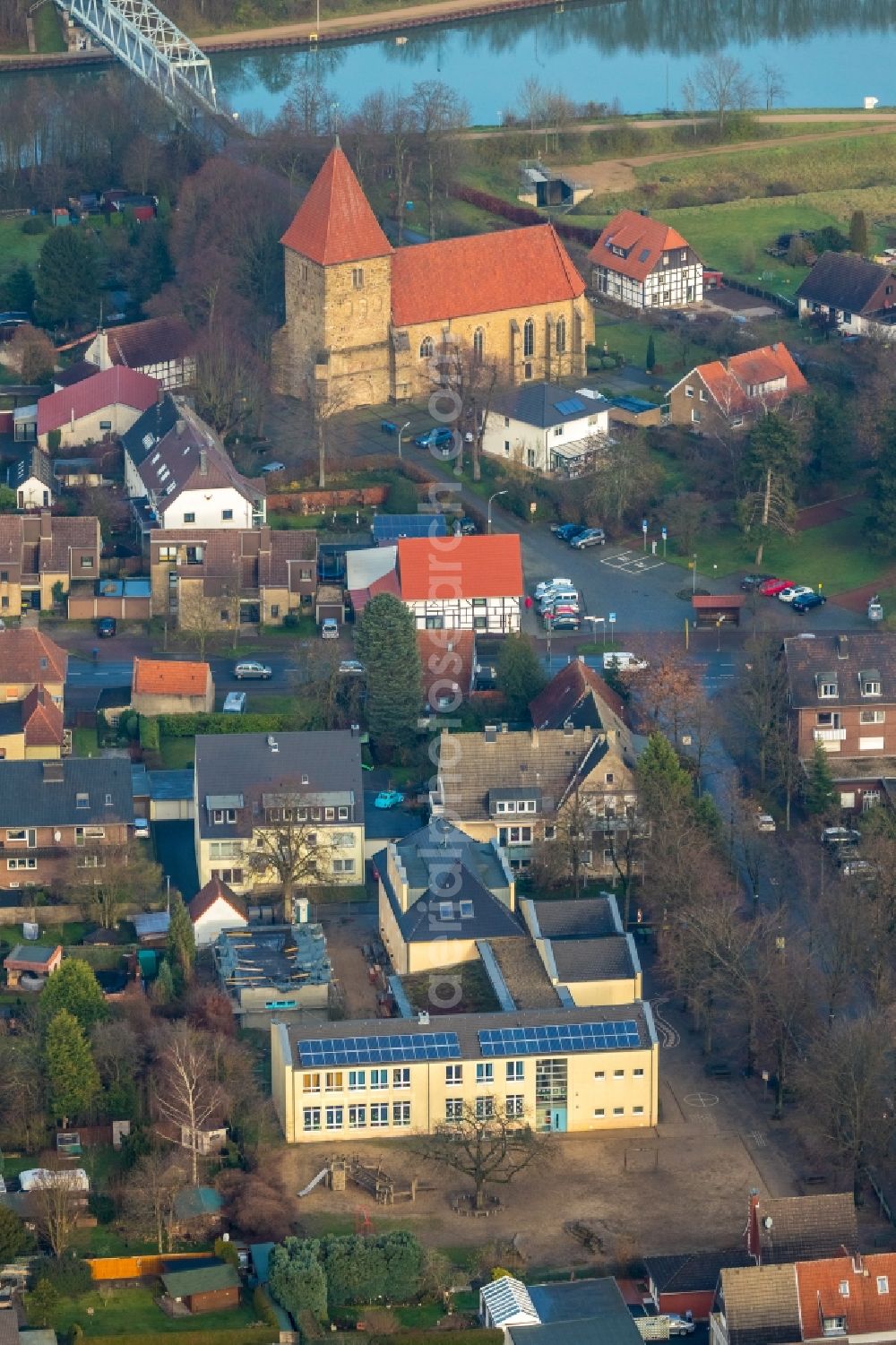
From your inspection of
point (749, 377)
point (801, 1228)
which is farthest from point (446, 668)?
point (801, 1228)

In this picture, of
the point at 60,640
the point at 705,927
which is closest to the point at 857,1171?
the point at 705,927

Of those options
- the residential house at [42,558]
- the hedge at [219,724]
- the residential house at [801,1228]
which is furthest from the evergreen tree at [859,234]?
the residential house at [801,1228]

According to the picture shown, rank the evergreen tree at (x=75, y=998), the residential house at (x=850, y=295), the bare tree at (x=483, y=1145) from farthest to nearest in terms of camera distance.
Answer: the residential house at (x=850, y=295)
the evergreen tree at (x=75, y=998)
the bare tree at (x=483, y=1145)

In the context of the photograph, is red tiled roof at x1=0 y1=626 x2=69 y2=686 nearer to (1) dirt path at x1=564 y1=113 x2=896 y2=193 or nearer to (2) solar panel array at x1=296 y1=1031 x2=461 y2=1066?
(2) solar panel array at x1=296 y1=1031 x2=461 y2=1066

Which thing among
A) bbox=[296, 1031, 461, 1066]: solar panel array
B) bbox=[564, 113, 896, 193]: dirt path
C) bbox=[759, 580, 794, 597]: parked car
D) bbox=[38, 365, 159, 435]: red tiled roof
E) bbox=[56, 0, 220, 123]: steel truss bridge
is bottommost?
bbox=[759, 580, 794, 597]: parked car

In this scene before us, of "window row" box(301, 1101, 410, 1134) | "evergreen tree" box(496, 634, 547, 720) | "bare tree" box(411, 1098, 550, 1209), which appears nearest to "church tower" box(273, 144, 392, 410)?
"evergreen tree" box(496, 634, 547, 720)

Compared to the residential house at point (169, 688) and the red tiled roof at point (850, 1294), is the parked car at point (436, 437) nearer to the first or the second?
the residential house at point (169, 688)

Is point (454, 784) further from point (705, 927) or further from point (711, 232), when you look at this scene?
point (711, 232)
